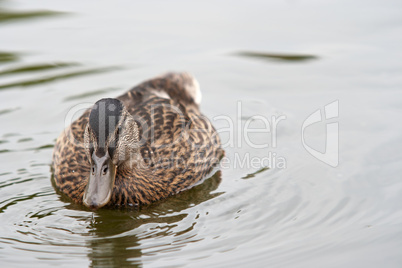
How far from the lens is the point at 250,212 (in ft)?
27.2

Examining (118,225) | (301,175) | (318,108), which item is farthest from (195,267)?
(318,108)

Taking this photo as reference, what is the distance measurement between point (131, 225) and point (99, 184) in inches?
24.9

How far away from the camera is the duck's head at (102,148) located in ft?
25.4

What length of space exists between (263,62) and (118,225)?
5.31 metres

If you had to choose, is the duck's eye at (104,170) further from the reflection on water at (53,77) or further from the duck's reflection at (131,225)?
the reflection on water at (53,77)

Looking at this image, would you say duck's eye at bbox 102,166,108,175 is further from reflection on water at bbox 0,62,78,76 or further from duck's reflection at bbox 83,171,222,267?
reflection on water at bbox 0,62,78,76

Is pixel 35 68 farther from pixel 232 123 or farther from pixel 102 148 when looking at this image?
pixel 102 148

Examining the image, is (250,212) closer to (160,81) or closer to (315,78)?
(160,81)

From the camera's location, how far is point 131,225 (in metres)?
8.12

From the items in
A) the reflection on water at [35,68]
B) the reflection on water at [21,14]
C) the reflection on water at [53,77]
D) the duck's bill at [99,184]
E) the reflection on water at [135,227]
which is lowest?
the reflection on water at [135,227]

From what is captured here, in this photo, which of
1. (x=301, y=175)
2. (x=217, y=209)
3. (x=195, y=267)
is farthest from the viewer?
(x=301, y=175)

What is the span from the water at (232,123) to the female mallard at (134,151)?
0.76 feet

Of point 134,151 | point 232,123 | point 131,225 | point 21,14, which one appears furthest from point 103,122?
point 21,14

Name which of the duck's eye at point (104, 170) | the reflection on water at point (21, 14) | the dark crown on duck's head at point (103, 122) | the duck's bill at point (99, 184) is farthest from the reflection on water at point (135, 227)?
the reflection on water at point (21, 14)
